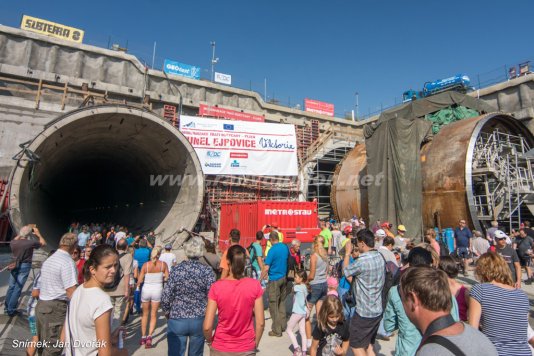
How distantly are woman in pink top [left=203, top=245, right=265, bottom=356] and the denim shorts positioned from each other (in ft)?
8.50

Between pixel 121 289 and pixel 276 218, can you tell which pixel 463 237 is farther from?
pixel 121 289

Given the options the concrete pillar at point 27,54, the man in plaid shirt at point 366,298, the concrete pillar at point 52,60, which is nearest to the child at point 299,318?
the man in plaid shirt at point 366,298

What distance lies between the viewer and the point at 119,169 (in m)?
20.2

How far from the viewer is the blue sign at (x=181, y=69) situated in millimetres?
31984

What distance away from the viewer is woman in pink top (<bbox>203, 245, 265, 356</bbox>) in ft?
9.36

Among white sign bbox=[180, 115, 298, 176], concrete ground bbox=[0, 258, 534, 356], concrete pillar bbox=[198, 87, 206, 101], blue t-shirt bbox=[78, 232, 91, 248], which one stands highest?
concrete pillar bbox=[198, 87, 206, 101]

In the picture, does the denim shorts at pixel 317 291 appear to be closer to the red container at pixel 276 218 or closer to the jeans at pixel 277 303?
the jeans at pixel 277 303

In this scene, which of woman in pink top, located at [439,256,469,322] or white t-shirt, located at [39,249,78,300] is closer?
woman in pink top, located at [439,256,469,322]

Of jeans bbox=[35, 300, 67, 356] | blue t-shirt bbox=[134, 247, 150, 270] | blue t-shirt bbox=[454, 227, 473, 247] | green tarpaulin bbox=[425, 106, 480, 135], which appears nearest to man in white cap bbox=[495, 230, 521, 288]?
blue t-shirt bbox=[454, 227, 473, 247]

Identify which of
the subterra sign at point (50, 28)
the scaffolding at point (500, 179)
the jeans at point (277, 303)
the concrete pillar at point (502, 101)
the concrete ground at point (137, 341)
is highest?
the subterra sign at point (50, 28)

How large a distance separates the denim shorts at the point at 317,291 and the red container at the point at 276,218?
781 centimetres

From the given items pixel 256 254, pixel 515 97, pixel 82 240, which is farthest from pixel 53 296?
pixel 515 97

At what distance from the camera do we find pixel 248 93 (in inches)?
1068

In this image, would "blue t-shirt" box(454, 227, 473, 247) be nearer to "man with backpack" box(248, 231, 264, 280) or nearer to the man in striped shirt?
"man with backpack" box(248, 231, 264, 280)
